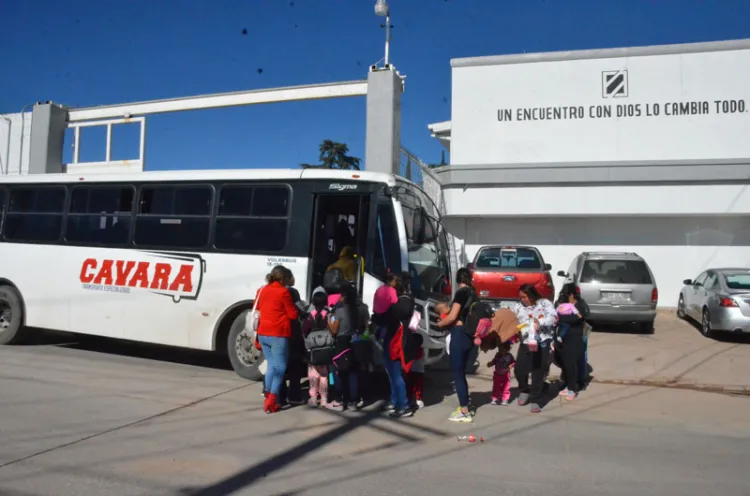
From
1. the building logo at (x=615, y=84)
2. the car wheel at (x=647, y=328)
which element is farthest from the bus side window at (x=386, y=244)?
the building logo at (x=615, y=84)

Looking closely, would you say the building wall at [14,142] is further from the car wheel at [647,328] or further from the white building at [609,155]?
the car wheel at [647,328]

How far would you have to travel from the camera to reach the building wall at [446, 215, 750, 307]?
52.3 feet

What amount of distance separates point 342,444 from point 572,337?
11.6 ft

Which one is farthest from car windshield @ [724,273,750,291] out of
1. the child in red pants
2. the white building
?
the child in red pants

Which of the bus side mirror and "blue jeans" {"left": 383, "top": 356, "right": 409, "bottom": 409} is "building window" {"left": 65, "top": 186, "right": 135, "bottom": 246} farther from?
"blue jeans" {"left": 383, "top": 356, "right": 409, "bottom": 409}

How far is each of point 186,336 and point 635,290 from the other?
874 cm

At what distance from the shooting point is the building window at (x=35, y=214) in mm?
10102

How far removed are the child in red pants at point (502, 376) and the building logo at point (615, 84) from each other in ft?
38.6

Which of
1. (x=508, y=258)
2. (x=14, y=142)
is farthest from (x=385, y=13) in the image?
(x=14, y=142)

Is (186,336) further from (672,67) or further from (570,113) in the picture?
(672,67)

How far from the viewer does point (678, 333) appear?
12.7 meters

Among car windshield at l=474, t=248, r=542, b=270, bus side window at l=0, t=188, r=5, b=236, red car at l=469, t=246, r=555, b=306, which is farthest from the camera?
car windshield at l=474, t=248, r=542, b=270

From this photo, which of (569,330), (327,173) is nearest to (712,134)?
(569,330)

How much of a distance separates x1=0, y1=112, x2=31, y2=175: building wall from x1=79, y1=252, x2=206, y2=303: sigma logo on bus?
12445 millimetres
